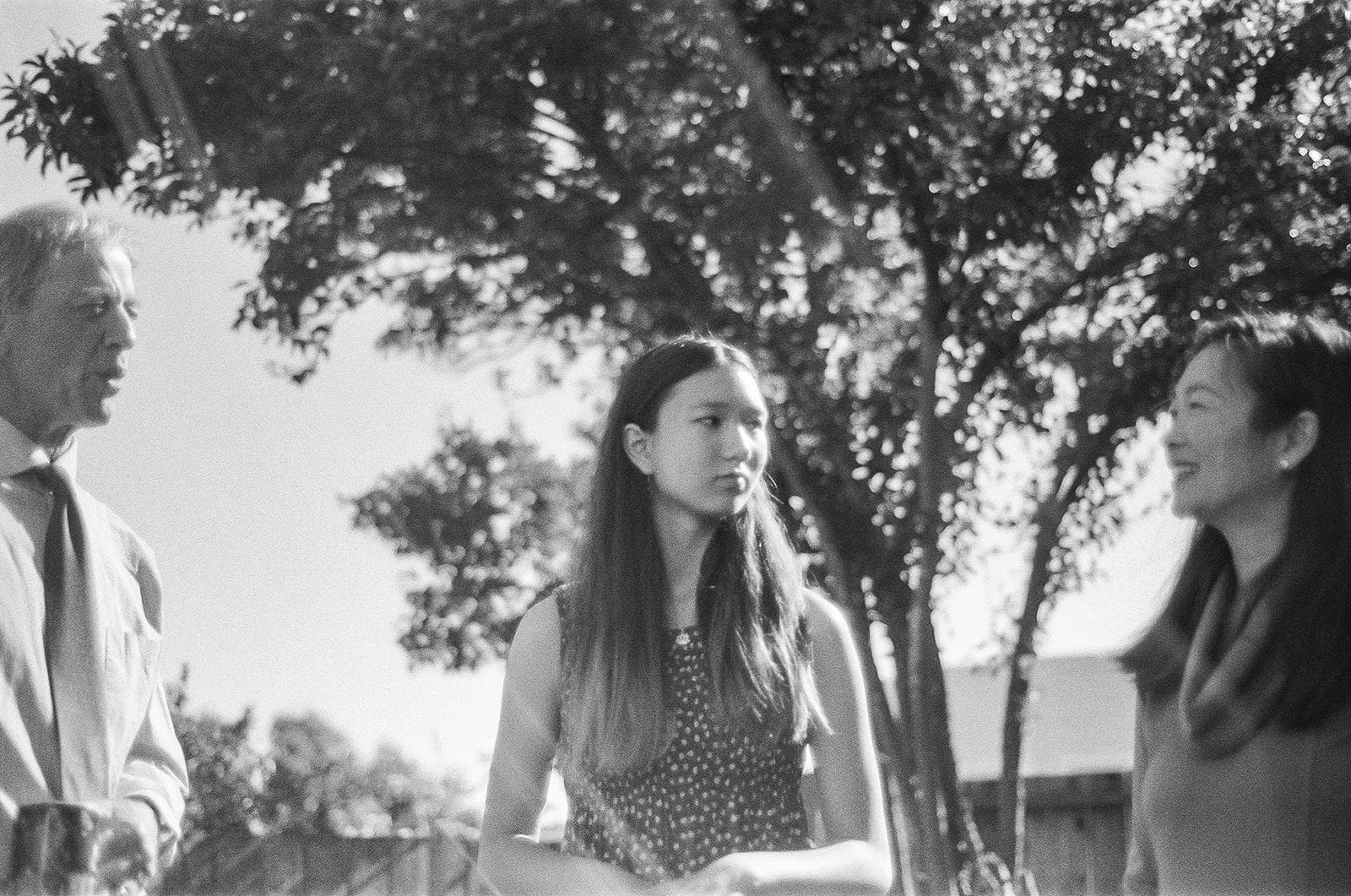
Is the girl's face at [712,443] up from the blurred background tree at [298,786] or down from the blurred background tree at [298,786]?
up

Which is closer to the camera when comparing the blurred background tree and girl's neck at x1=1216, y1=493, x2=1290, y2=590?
girl's neck at x1=1216, y1=493, x2=1290, y2=590

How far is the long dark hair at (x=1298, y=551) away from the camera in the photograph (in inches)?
83.4

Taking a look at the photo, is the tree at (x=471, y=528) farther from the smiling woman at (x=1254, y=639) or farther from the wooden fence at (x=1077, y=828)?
the smiling woman at (x=1254, y=639)

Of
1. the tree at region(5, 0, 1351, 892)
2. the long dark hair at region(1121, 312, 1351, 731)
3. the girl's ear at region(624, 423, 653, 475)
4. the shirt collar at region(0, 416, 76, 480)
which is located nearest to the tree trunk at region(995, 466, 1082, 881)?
the tree at region(5, 0, 1351, 892)

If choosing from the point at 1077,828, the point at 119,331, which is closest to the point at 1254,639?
the point at 119,331

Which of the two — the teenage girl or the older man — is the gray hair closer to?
the older man

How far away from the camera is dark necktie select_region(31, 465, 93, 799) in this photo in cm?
174

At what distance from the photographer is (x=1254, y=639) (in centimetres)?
219

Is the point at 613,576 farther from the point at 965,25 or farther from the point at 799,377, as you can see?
the point at 799,377

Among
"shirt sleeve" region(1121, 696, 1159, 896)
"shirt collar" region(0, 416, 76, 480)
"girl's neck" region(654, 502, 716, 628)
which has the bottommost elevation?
"shirt sleeve" region(1121, 696, 1159, 896)

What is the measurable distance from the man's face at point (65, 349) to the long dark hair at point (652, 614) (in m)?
0.76

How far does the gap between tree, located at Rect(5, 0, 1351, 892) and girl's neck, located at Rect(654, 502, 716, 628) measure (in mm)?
4317

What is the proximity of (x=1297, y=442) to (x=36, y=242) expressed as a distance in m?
1.75

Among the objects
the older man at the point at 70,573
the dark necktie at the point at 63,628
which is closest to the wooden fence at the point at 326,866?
the older man at the point at 70,573
